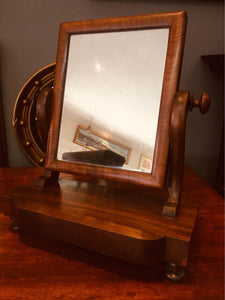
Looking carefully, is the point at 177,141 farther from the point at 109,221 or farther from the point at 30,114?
the point at 30,114

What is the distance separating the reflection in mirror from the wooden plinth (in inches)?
3.3

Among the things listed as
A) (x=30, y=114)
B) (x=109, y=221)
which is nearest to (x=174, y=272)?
(x=109, y=221)

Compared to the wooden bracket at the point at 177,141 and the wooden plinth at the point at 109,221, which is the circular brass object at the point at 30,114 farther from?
the wooden bracket at the point at 177,141

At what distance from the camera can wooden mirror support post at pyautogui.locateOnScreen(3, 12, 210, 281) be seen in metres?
0.41

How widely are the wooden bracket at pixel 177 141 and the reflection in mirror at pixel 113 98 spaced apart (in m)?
0.05

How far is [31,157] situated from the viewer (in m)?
0.99

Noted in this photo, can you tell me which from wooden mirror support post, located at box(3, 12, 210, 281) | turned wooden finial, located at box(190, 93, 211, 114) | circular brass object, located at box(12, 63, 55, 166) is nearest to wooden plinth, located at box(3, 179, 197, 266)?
wooden mirror support post, located at box(3, 12, 210, 281)

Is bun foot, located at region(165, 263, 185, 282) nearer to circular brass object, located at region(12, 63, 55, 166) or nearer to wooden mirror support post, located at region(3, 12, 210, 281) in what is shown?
wooden mirror support post, located at region(3, 12, 210, 281)

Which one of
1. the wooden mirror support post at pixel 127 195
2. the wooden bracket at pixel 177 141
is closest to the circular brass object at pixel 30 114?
the wooden mirror support post at pixel 127 195

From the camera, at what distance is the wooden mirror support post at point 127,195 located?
0.41 m

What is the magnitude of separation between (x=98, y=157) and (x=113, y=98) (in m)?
0.14

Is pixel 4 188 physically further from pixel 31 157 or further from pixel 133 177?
pixel 133 177

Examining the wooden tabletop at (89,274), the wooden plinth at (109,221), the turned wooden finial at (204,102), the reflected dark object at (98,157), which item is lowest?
the wooden tabletop at (89,274)

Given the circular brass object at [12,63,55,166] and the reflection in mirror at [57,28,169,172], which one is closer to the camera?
the reflection in mirror at [57,28,169,172]
